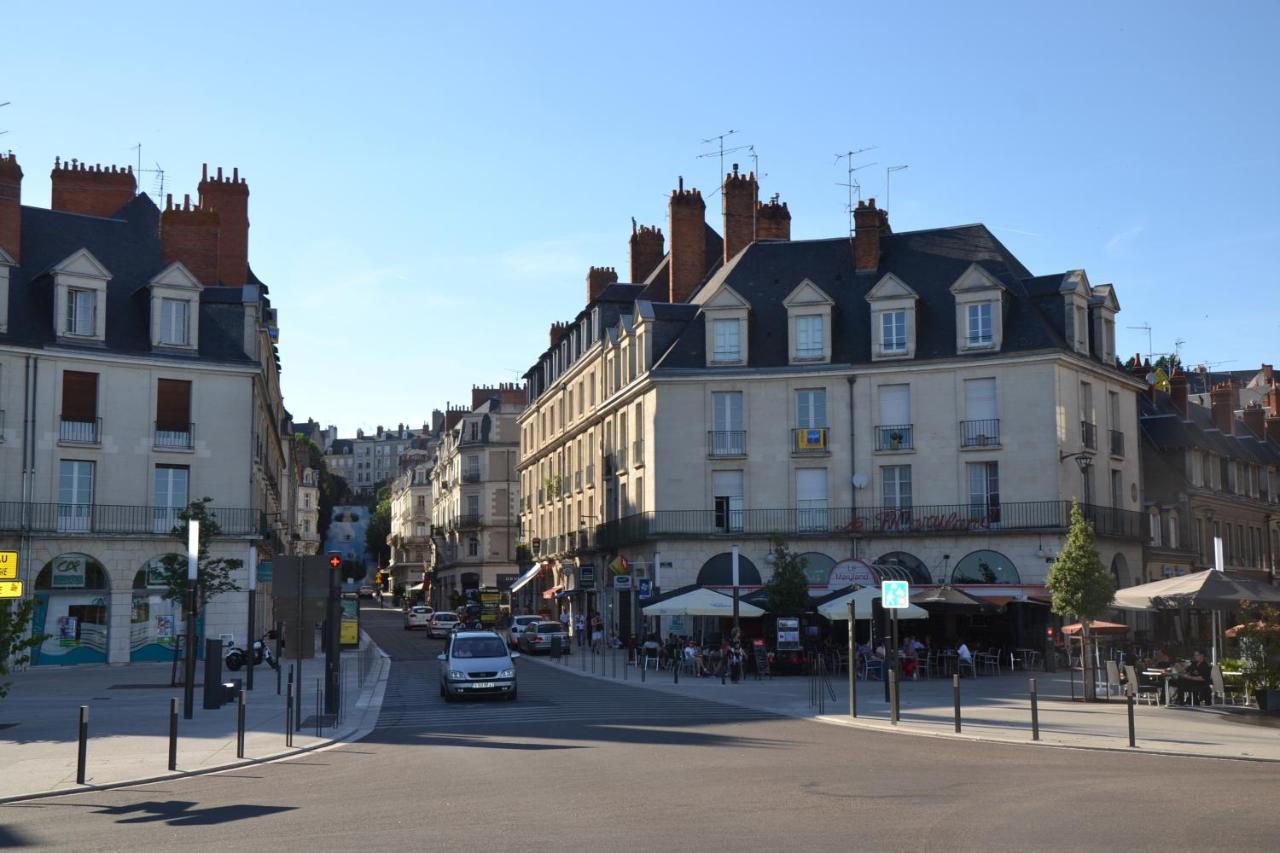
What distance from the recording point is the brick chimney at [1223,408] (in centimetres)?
5972

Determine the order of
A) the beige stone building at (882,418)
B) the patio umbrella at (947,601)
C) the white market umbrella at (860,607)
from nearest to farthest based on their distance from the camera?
the white market umbrella at (860,607) → the patio umbrella at (947,601) → the beige stone building at (882,418)

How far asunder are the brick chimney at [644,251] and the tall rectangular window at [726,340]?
13.6 metres

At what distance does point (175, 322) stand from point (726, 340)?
1774 cm

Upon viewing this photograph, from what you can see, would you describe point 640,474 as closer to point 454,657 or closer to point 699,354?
point 699,354

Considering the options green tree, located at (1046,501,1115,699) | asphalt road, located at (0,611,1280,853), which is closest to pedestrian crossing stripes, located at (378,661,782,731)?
asphalt road, located at (0,611,1280,853)

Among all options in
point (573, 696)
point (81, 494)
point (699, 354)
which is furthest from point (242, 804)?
point (699, 354)

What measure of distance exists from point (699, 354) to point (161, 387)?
57.0 ft

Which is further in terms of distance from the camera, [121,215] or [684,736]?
[121,215]

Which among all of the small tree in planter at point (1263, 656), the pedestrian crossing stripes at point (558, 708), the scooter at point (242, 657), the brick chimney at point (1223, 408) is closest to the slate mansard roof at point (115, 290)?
the scooter at point (242, 657)

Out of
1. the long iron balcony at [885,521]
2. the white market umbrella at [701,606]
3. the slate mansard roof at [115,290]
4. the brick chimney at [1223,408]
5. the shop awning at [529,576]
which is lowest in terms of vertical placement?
the white market umbrella at [701,606]

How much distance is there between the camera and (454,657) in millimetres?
28016

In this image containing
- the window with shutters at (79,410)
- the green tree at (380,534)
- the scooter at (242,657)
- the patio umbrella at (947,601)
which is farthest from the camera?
the green tree at (380,534)

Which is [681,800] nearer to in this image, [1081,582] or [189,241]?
[1081,582]

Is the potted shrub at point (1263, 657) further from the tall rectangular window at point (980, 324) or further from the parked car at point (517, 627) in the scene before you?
the parked car at point (517, 627)
